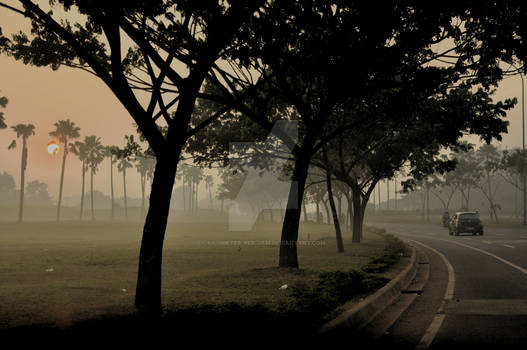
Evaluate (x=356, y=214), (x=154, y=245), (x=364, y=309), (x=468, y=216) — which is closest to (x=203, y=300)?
(x=154, y=245)

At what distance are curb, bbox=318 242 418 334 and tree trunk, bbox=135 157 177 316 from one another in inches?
117

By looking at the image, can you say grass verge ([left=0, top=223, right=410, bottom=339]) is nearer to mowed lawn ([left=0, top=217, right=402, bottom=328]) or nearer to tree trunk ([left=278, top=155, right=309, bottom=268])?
mowed lawn ([left=0, top=217, right=402, bottom=328])

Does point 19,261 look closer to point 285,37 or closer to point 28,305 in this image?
Answer: point 28,305

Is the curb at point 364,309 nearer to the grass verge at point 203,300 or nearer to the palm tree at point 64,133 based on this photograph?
the grass verge at point 203,300

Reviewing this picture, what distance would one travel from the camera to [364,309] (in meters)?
8.09

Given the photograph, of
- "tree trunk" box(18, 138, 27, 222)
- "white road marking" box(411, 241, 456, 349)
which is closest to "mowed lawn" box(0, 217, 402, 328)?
"white road marking" box(411, 241, 456, 349)

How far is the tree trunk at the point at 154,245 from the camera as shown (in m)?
8.30

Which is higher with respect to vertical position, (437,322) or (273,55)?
(273,55)

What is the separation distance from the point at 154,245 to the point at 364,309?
11.4ft

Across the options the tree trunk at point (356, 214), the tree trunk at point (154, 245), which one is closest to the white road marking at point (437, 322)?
the tree trunk at point (154, 245)

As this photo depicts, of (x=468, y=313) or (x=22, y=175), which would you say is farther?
(x=22, y=175)

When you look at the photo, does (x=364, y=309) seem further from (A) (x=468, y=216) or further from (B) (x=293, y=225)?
(A) (x=468, y=216)

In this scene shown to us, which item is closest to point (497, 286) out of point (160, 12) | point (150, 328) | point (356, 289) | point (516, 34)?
point (356, 289)

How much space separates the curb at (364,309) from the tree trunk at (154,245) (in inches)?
117
